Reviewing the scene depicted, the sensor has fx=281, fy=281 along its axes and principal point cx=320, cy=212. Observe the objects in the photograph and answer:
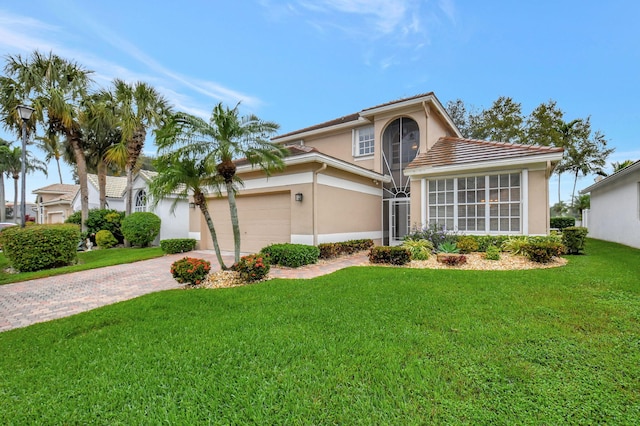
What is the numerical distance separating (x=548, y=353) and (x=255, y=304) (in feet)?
15.2

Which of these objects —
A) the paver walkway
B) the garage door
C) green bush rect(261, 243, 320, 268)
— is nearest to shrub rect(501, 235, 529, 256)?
the paver walkway

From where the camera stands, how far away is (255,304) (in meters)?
5.60

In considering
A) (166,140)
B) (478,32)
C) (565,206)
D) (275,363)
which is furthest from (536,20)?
(565,206)

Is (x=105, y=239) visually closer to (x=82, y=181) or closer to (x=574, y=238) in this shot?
(x=82, y=181)

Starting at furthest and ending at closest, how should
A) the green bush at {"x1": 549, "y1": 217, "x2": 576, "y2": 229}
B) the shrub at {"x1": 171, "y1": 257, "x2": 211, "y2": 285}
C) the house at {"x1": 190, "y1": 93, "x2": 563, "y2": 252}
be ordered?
the green bush at {"x1": 549, "y1": 217, "x2": 576, "y2": 229}, the house at {"x1": 190, "y1": 93, "x2": 563, "y2": 252}, the shrub at {"x1": 171, "y1": 257, "x2": 211, "y2": 285}

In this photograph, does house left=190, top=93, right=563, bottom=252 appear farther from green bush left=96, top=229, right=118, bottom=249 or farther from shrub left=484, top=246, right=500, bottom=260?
green bush left=96, top=229, right=118, bottom=249

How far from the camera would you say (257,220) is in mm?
13047

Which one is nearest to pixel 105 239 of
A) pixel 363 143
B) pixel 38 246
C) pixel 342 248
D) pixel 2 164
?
pixel 38 246

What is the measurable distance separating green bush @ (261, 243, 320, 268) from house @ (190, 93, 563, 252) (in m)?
0.91

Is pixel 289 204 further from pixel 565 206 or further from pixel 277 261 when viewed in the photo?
pixel 565 206

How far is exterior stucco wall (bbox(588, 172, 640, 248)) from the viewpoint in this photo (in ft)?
41.7

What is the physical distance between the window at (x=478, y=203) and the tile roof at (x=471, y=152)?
77cm

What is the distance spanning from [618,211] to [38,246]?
87.9ft

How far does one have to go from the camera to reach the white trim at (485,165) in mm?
10078
